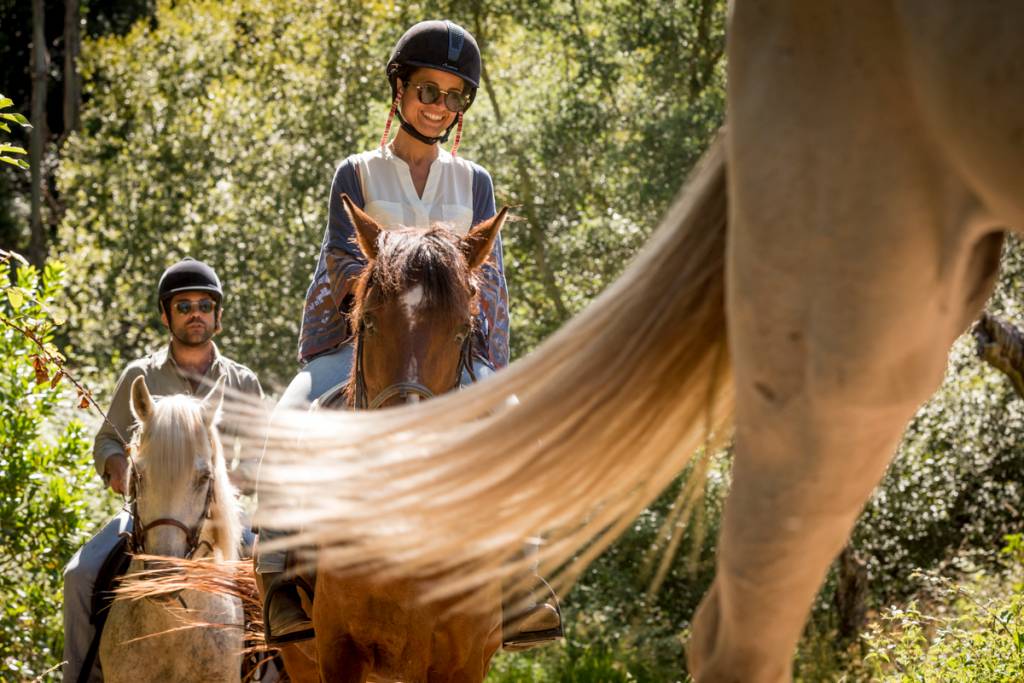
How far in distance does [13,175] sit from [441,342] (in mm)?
25303

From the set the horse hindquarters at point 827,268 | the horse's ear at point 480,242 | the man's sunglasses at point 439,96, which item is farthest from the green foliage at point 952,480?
the horse hindquarters at point 827,268

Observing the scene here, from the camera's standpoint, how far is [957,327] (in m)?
1.59

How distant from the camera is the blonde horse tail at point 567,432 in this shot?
5.84 ft

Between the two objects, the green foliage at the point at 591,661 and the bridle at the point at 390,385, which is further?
the green foliage at the point at 591,661

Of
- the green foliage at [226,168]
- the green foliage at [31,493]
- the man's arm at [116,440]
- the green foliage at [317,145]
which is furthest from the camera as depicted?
the green foliage at [226,168]

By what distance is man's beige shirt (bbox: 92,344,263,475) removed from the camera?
6.14m

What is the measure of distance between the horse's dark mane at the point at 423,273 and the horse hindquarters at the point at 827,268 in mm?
2365

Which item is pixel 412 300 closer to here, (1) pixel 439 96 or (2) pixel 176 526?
(1) pixel 439 96

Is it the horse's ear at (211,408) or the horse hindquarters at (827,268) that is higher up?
the horse's ear at (211,408)

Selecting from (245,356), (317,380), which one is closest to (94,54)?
(245,356)

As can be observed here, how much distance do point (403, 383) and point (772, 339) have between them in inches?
91.7

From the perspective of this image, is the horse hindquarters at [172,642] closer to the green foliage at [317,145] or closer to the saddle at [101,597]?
the saddle at [101,597]

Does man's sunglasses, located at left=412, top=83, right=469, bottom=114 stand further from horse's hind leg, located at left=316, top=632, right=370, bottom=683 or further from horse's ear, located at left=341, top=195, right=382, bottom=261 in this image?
horse's hind leg, located at left=316, top=632, right=370, bottom=683

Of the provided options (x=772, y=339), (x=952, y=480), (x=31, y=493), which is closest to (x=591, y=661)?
(x=952, y=480)
